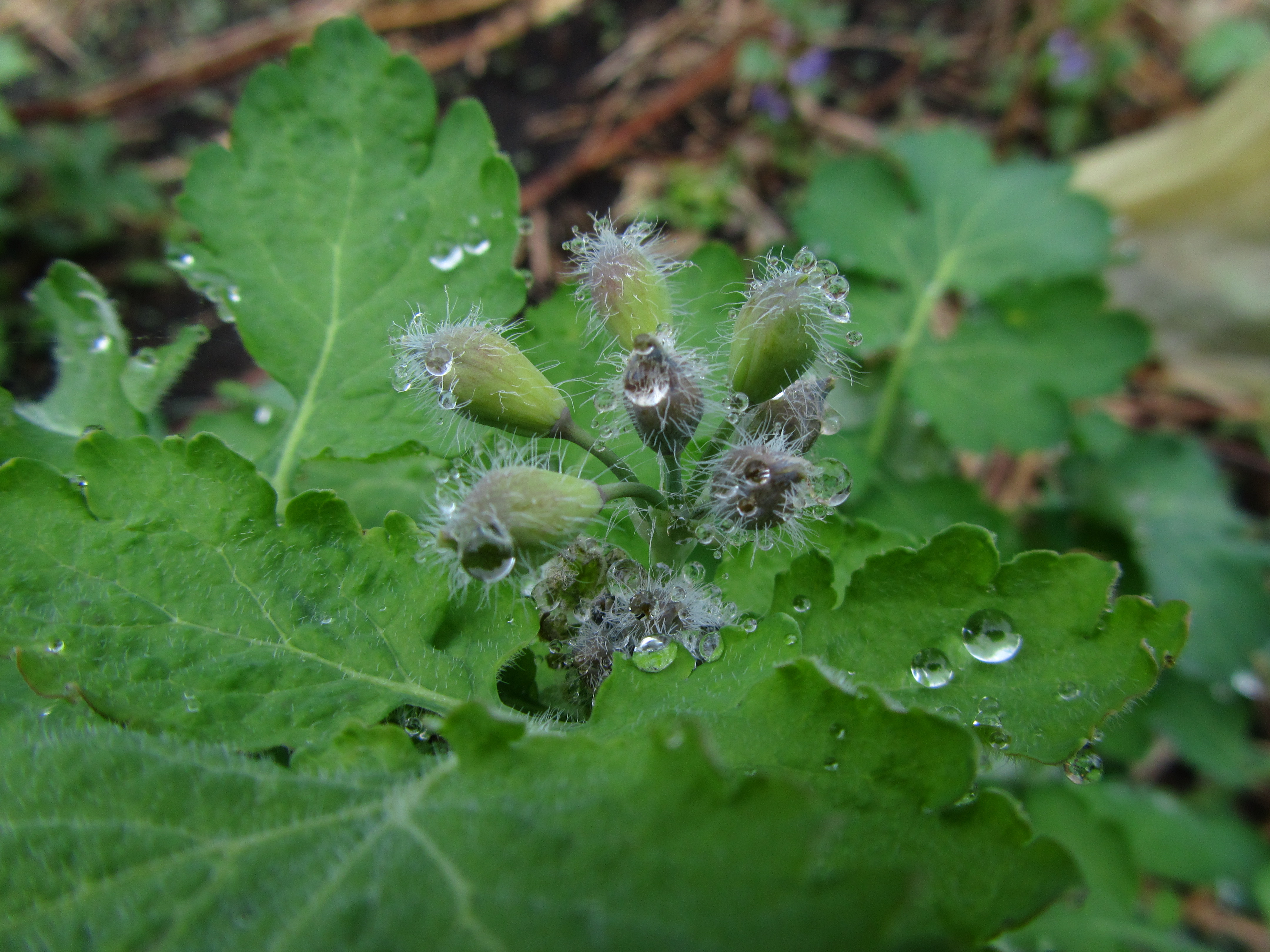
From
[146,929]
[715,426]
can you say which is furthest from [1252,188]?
[146,929]

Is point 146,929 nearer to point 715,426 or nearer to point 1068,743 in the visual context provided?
point 715,426

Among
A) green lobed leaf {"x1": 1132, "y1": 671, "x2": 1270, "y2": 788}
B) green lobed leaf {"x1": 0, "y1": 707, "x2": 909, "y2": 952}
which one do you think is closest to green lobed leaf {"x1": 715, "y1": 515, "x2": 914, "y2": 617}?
green lobed leaf {"x1": 0, "y1": 707, "x2": 909, "y2": 952}

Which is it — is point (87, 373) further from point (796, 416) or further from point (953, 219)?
point (953, 219)

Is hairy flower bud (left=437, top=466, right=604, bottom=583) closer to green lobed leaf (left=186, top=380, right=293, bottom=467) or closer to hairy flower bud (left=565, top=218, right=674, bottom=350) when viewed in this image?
hairy flower bud (left=565, top=218, right=674, bottom=350)

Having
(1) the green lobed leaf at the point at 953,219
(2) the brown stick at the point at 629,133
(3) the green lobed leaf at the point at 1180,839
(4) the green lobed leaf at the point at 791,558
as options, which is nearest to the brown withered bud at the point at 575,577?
(4) the green lobed leaf at the point at 791,558

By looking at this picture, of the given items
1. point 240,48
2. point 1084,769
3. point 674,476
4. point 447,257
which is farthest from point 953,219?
point 240,48

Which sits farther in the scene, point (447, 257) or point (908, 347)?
point (908, 347)

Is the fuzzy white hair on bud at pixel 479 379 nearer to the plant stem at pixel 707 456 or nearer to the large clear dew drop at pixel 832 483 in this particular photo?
the plant stem at pixel 707 456
